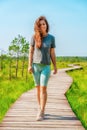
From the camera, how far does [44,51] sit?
5.45 meters

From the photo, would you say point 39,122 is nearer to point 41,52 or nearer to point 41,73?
point 41,73

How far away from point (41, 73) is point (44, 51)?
335mm

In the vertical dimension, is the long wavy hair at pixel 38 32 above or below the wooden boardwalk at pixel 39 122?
above

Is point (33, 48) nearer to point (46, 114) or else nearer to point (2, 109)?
point (46, 114)

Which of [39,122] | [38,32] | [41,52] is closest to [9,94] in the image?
[39,122]

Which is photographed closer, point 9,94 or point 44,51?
point 44,51

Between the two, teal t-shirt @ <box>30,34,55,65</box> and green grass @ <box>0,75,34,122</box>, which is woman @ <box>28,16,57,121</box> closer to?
teal t-shirt @ <box>30,34,55,65</box>

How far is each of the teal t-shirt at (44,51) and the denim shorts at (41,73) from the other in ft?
0.23

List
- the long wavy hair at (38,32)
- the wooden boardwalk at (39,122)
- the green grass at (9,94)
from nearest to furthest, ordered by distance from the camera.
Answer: the wooden boardwalk at (39,122), the long wavy hair at (38,32), the green grass at (9,94)

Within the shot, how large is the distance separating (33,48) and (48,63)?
32 cm

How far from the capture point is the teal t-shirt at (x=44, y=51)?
5438 mm

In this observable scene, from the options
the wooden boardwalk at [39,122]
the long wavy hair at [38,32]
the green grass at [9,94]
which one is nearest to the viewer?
the wooden boardwalk at [39,122]

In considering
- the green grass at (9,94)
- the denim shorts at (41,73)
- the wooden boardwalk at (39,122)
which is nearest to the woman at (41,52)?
the denim shorts at (41,73)

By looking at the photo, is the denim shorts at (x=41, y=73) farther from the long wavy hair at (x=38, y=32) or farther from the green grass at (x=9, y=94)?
the green grass at (x=9, y=94)
